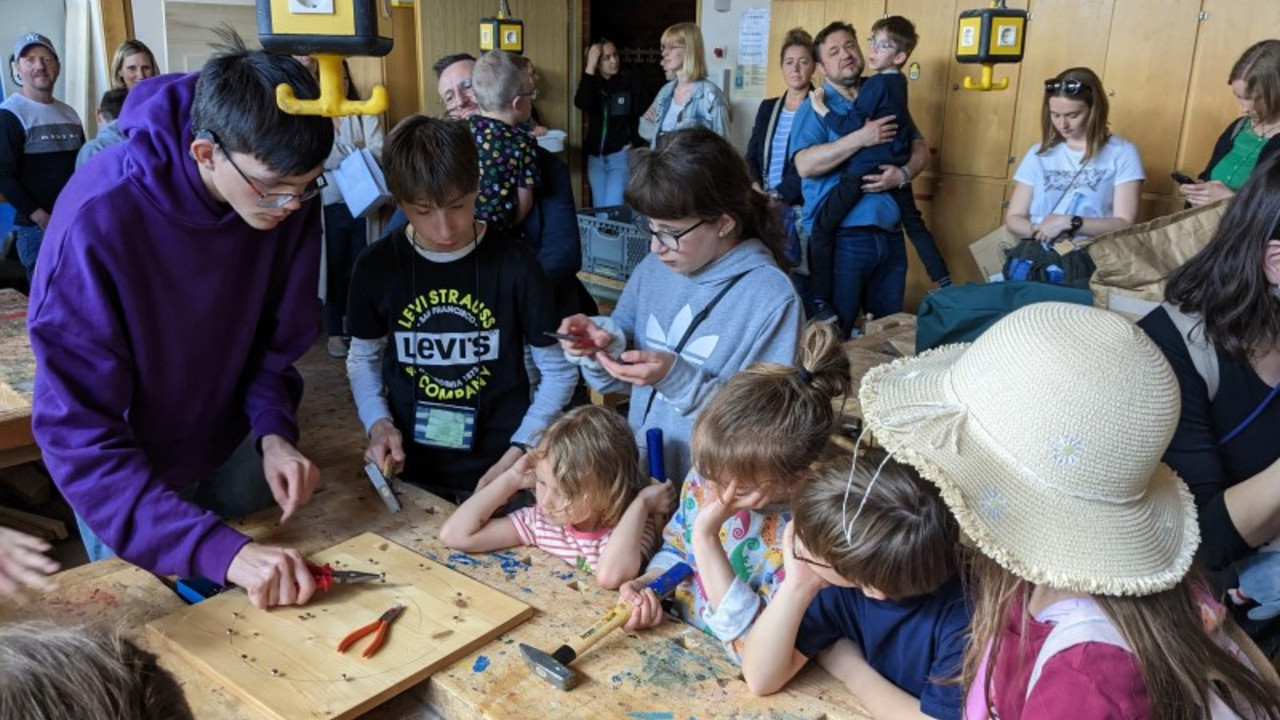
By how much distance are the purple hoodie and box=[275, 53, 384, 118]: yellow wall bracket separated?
423 mm

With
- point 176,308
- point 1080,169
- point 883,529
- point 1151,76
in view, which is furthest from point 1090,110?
point 176,308

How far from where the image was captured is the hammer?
1.25 meters

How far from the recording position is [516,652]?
1326 mm

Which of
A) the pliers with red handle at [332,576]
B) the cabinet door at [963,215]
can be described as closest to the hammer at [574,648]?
the pliers with red handle at [332,576]

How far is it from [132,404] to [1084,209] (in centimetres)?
354

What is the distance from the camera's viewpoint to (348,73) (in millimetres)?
5406

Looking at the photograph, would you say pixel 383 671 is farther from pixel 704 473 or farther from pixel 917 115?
pixel 917 115

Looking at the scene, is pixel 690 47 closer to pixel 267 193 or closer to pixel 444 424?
pixel 444 424

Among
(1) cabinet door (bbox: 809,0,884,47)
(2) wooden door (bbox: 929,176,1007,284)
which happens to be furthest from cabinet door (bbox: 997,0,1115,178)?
(1) cabinet door (bbox: 809,0,884,47)

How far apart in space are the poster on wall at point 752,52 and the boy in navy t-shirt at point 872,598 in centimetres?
518

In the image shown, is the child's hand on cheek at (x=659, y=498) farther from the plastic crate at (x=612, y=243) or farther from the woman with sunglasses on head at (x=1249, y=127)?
the woman with sunglasses on head at (x=1249, y=127)

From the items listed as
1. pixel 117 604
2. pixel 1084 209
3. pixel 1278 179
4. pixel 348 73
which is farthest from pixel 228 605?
pixel 348 73

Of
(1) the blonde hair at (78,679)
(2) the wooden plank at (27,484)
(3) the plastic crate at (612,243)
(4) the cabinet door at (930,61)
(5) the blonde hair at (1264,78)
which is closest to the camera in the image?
(1) the blonde hair at (78,679)

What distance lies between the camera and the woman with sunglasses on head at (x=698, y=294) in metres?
1.84
